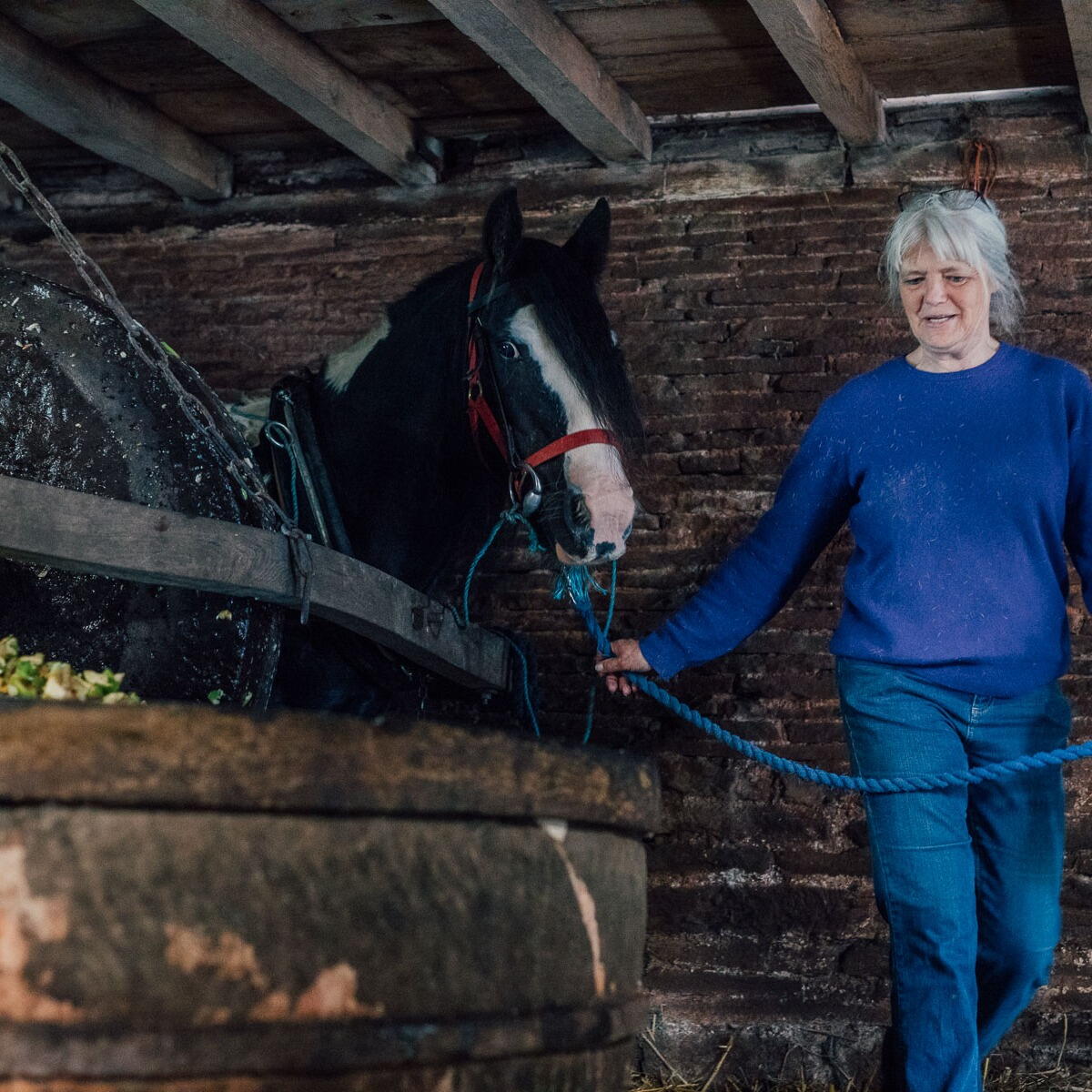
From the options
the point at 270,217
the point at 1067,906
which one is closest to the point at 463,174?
the point at 270,217

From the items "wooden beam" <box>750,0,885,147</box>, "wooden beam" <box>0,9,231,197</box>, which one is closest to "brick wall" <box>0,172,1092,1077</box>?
"wooden beam" <box>750,0,885,147</box>

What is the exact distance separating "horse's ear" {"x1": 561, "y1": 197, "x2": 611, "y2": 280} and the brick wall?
2.41 ft

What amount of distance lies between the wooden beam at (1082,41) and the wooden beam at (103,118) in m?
2.74

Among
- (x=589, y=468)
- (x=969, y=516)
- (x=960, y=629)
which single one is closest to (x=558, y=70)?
(x=589, y=468)

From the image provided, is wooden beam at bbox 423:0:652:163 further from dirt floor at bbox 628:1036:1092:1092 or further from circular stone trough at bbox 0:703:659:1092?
dirt floor at bbox 628:1036:1092:1092

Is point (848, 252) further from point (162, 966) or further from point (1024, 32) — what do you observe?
point (162, 966)

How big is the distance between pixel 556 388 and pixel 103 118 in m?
1.99

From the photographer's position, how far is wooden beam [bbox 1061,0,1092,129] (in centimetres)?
342

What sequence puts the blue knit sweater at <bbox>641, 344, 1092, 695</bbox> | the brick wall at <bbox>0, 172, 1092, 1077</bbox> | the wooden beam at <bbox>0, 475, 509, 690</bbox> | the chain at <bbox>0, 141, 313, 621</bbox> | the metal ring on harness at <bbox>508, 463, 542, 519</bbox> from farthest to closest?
the brick wall at <bbox>0, 172, 1092, 1077</bbox>, the metal ring on harness at <bbox>508, 463, 542, 519</bbox>, the chain at <bbox>0, 141, 313, 621</bbox>, the blue knit sweater at <bbox>641, 344, 1092, 695</bbox>, the wooden beam at <bbox>0, 475, 509, 690</bbox>

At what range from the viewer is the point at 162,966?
1.45m

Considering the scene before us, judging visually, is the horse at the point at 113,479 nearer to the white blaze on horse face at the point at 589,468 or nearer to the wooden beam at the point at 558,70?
the white blaze on horse face at the point at 589,468

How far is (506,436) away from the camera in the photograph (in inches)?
128

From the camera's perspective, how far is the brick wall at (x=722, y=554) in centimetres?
394

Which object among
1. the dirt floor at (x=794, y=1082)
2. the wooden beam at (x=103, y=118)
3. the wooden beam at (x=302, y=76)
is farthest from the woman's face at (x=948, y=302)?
the wooden beam at (x=103, y=118)
